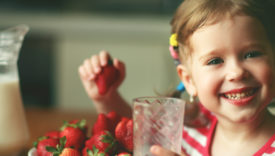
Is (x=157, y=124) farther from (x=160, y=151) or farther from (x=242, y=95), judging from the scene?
(x=242, y=95)

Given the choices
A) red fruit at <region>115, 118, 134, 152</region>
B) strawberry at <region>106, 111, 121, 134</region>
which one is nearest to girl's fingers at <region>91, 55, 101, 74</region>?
strawberry at <region>106, 111, 121, 134</region>

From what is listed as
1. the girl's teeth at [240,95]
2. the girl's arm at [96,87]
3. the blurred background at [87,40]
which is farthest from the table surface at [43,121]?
the blurred background at [87,40]

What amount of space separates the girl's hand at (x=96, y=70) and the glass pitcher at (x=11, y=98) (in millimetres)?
220

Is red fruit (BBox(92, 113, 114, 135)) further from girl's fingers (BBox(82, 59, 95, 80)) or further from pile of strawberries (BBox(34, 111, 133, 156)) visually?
girl's fingers (BBox(82, 59, 95, 80))

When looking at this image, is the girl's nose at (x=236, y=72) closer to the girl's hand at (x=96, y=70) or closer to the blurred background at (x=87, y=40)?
the girl's hand at (x=96, y=70)

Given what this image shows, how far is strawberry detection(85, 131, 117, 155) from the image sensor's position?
0.88m

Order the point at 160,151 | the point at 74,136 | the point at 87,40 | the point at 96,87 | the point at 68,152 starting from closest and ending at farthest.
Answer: the point at 160,151, the point at 68,152, the point at 74,136, the point at 96,87, the point at 87,40

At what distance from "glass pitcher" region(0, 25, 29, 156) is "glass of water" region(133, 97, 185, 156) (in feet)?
1.64

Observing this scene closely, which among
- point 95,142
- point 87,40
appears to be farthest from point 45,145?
point 87,40

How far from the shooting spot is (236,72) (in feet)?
2.79

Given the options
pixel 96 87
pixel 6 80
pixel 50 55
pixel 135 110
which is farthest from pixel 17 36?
pixel 50 55

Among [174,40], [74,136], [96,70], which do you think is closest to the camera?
[74,136]

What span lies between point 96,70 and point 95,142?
0.32 meters

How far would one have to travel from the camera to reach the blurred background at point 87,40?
10.0 feet
